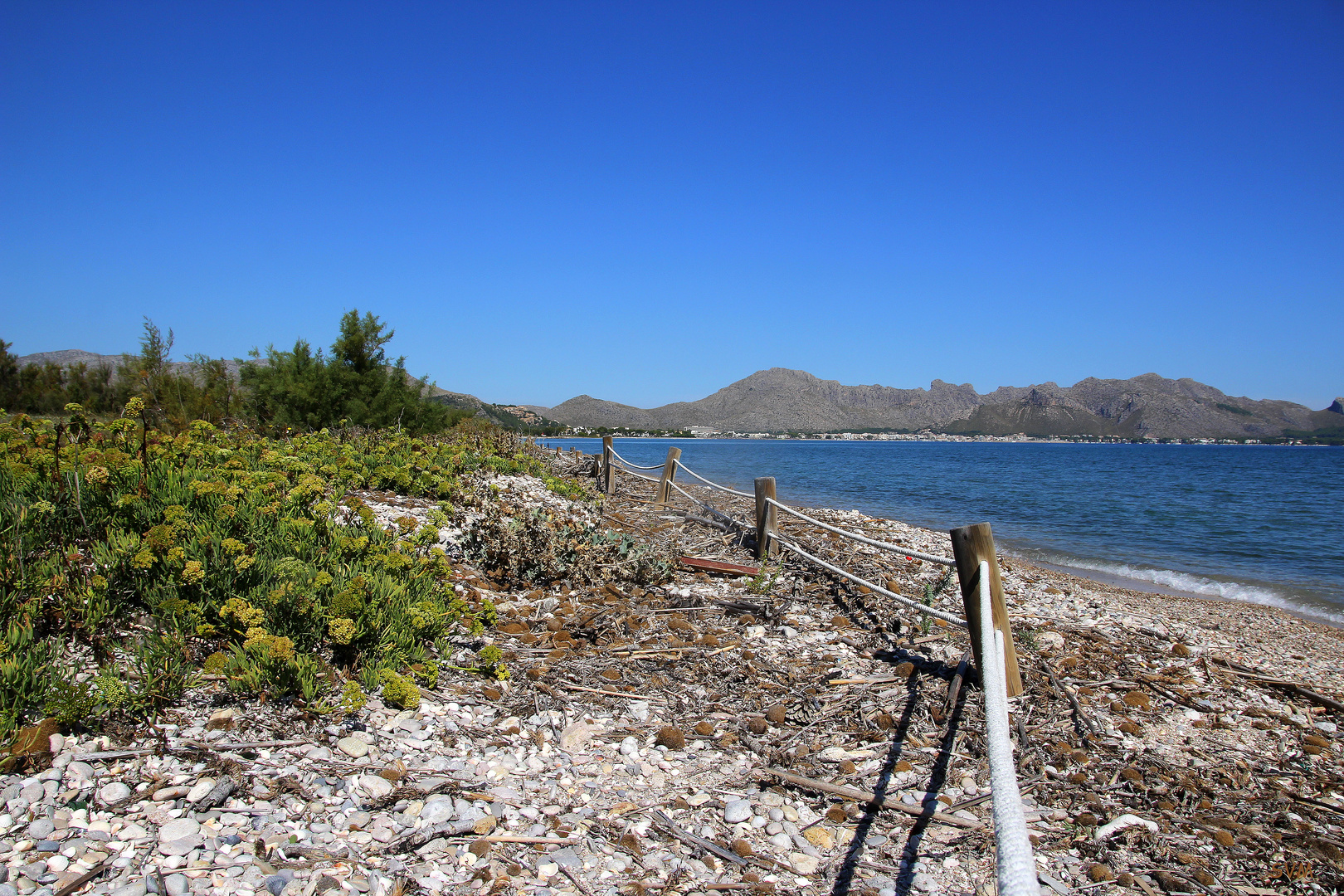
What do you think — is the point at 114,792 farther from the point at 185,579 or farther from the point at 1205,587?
the point at 1205,587

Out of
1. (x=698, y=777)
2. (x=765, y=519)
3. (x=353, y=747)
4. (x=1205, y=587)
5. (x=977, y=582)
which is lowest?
(x=1205, y=587)

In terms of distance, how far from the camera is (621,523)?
9250 mm

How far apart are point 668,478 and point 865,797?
914cm

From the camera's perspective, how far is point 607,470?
13750mm

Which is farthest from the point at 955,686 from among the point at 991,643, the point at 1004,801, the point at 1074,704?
the point at 1004,801

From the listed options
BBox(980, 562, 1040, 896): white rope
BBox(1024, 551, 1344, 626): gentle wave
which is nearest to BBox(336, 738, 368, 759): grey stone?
BBox(980, 562, 1040, 896): white rope

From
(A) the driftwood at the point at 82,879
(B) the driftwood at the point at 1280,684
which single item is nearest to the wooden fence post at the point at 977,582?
(B) the driftwood at the point at 1280,684

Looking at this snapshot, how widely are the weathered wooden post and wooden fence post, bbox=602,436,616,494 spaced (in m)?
1.88

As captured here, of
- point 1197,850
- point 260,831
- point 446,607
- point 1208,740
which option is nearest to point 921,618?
point 1208,740

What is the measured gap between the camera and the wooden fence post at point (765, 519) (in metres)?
7.12

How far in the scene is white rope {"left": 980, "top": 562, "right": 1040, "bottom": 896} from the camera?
4.46ft

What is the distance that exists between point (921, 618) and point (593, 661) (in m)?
2.80

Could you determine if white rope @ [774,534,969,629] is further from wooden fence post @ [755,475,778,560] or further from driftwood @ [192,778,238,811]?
driftwood @ [192,778,238,811]

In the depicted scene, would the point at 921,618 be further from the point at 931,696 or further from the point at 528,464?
the point at 528,464
